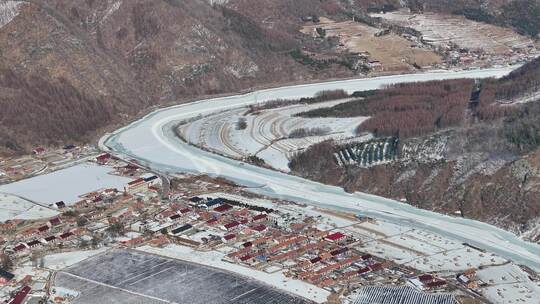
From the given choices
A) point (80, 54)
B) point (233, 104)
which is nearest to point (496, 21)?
point (233, 104)

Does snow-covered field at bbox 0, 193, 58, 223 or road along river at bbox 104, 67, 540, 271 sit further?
snow-covered field at bbox 0, 193, 58, 223

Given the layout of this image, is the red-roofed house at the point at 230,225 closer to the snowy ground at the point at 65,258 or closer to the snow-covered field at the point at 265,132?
the snowy ground at the point at 65,258

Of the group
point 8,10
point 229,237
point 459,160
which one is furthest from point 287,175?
point 8,10

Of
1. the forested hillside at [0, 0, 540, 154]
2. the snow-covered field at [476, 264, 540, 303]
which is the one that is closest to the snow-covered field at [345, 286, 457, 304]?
the snow-covered field at [476, 264, 540, 303]

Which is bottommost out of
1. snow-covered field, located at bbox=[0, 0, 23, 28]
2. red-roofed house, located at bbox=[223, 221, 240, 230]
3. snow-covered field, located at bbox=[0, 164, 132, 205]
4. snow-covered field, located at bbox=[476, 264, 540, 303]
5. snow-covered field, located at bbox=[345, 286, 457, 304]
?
snow-covered field, located at bbox=[476, 264, 540, 303]

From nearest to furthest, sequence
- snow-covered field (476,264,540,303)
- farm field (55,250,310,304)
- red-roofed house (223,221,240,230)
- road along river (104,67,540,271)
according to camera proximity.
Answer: snow-covered field (476,264,540,303) → farm field (55,250,310,304) → road along river (104,67,540,271) → red-roofed house (223,221,240,230)

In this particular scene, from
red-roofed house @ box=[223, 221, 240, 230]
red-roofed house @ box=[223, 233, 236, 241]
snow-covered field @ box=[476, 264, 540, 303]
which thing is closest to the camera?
snow-covered field @ box=[476, 264, 540, 303]

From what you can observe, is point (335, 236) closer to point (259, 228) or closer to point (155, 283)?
point (259, 228)

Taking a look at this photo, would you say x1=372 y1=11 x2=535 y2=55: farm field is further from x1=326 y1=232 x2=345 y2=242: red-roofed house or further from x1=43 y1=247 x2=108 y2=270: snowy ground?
x1=43 y1=247 x2=108 y2=270: snowy ground
